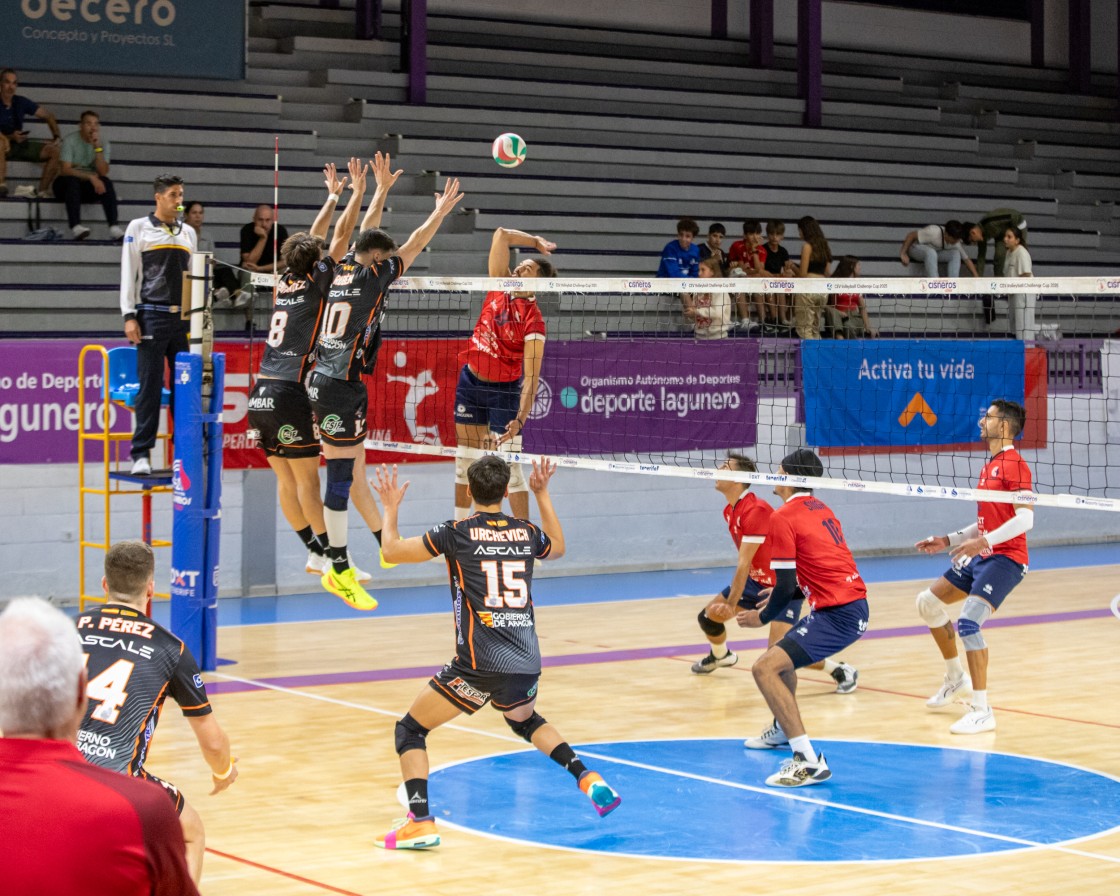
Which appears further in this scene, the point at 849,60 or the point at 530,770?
the point at 849,60

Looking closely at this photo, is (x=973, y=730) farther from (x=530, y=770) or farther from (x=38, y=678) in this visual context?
(x=38, y=678)

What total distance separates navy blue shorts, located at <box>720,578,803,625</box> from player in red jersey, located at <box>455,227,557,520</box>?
1610mm

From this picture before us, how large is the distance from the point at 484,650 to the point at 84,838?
14.6 feet

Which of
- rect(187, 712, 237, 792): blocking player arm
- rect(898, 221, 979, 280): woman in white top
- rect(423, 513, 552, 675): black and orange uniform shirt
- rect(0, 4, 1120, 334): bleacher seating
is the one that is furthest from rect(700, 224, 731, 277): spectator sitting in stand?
rect(187, 712, 237, 792): blocking player arm

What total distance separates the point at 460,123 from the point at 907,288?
11573 mm

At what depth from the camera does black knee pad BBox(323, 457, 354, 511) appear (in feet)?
34.8

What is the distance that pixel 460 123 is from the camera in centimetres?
2022

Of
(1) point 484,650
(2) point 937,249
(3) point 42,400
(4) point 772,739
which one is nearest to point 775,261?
(2) point 937,249

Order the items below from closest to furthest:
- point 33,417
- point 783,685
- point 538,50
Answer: point 783,685 → point 33,417 → point 538,50

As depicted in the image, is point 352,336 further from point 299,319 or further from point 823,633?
point 823,633

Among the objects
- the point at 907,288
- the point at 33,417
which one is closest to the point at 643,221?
the point at 33,417

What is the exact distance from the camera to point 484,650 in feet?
24.0

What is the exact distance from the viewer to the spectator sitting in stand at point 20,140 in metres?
16.0

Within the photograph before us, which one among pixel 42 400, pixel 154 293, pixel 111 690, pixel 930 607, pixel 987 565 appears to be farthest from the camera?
pixel 42 400
